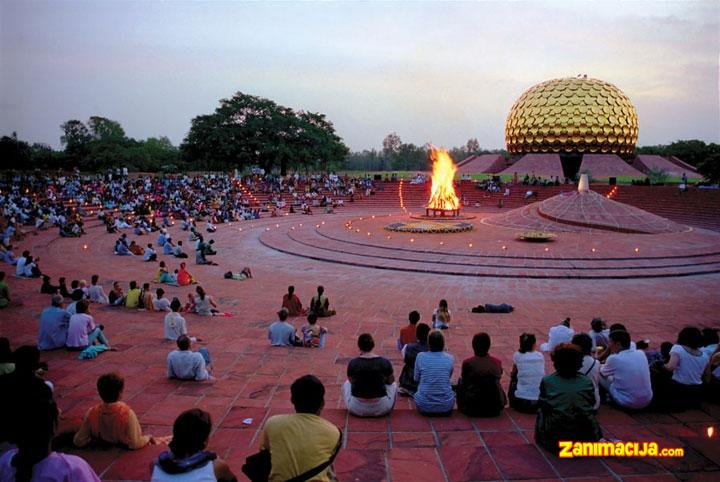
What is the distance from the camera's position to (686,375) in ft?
17.3

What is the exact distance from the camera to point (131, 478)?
12.4ft

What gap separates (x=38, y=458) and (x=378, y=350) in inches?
231

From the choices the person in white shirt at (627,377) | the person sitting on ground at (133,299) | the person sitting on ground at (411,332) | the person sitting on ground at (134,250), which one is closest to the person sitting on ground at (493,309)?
the person sitting on ground at (411,332)

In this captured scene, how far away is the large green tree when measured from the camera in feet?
174

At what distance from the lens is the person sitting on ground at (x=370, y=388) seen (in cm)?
495

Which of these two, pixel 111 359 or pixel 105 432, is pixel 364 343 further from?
pixel 111 359

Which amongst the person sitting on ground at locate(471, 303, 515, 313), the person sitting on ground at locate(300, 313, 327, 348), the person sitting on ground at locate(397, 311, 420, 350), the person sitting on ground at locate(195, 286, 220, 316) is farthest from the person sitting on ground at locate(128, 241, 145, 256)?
the person sitting on ground at locate(397, 311, 420, 350)

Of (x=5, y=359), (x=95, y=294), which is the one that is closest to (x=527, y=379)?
(x=5, y=359)

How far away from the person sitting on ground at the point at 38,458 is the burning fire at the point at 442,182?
95.6ft

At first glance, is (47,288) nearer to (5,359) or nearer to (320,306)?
(320,306)

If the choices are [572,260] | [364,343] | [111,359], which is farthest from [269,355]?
[572,260]

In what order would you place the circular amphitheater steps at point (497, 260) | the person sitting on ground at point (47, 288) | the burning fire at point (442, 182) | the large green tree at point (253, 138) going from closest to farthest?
1. the person sitting on ground at point (47, 288)
2. the circular amphitheater steps at point (497, 260)
3. the burning fire at point (442, 182)
4. the large green tree at point (253, 138)

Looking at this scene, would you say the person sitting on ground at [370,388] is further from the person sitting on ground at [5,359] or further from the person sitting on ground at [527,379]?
the person sitting on ground at [5,359]

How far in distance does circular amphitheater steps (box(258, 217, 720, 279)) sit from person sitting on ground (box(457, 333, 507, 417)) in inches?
426
